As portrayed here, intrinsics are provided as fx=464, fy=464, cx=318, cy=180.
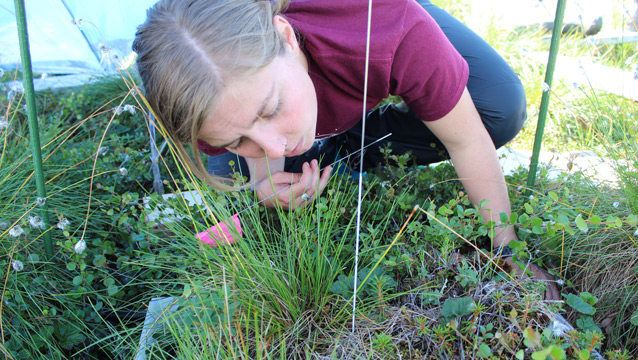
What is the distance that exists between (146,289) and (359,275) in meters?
0.81

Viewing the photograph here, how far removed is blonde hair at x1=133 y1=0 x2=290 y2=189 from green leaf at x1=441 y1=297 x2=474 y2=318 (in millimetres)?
802

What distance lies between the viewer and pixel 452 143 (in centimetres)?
162

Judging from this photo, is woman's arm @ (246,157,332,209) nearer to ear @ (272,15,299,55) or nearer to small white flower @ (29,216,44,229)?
ear @ (272,15,299,55)

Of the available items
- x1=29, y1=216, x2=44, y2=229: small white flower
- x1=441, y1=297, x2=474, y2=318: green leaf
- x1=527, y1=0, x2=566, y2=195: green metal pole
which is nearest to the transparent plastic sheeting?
x1=29, y1=216, x2=44, y2=229: small white flower

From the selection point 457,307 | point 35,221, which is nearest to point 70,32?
point 35,221

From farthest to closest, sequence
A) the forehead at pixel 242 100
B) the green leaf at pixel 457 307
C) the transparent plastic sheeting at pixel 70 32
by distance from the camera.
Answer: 1. the transparent plastic sheeting at pixel 70 32
2. the forehead at pixel 242 100
3. the green leaf at pixel 457 307

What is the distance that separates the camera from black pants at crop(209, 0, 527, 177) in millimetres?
1922

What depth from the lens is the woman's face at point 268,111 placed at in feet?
4.17

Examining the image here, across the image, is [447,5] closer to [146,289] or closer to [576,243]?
[576,243]

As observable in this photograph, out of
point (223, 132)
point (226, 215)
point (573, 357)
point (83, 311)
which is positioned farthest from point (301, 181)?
point (573, 357)

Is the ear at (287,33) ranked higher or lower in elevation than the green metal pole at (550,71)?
higher

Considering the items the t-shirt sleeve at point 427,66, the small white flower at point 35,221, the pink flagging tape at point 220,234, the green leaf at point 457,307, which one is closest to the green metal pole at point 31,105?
the small white flower at point 35,221

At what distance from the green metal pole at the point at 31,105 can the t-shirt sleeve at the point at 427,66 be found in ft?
3.89

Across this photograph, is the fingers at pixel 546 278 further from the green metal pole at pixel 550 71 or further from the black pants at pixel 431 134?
the black pants at pixel 431 134
